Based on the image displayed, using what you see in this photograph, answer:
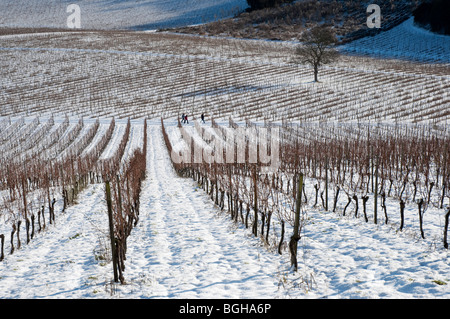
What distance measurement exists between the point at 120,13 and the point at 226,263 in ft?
364

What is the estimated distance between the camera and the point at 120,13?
104250 mm

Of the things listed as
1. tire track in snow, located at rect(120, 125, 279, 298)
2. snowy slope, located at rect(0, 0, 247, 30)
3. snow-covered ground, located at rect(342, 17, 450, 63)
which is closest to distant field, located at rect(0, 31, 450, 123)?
snow-covered ground, located at rect(342, 17, 450, 63)

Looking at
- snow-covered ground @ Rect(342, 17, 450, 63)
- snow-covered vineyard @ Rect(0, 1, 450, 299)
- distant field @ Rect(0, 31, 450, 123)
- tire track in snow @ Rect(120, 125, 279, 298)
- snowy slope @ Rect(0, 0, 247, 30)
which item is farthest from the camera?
snowy slope @ Rect(0, 0, 247, 30)

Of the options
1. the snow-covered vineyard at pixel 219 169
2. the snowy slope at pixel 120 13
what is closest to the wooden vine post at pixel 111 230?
the snow-covered vineyard at pixel 219 169

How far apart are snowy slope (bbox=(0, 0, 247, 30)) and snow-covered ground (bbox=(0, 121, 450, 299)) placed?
8817 centimetres

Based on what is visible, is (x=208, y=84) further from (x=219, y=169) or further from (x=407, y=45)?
(x=407, y=45)

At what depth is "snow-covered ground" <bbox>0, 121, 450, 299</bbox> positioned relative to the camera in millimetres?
5430

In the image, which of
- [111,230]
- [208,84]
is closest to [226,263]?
[111,230]

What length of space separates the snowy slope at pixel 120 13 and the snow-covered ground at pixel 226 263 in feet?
289

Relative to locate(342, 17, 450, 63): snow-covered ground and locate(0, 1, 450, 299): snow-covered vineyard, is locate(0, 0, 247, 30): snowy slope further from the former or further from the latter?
locate(342, 17, 450, 63): snow-covered ground

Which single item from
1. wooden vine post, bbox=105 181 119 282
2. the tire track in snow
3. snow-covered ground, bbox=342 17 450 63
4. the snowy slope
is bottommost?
the tire track in snow

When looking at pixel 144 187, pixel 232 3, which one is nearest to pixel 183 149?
pixel 144 187

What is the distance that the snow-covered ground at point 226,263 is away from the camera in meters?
5.43

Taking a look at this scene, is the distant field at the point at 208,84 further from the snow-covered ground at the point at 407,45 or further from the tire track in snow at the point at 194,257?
the tire track in snow at the point at 194,257
